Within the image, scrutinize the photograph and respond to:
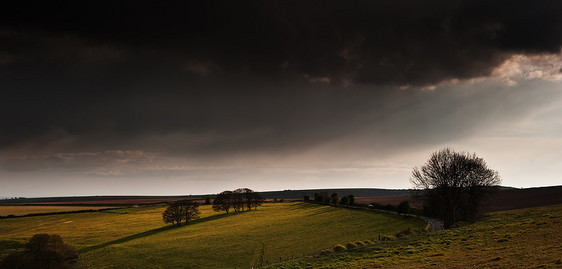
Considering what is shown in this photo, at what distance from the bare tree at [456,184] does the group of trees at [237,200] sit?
86.9m

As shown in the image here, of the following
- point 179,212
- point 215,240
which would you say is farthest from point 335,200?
point 215,240

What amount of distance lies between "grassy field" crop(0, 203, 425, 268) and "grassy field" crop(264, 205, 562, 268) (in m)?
18.8

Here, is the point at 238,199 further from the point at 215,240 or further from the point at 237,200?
the point at 215,240

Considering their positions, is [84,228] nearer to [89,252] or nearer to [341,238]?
[89,252]

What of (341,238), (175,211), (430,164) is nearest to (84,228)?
(175,211)

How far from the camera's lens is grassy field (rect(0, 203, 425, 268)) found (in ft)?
A: 188

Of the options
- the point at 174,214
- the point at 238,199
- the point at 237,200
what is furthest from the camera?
the point at 238,199

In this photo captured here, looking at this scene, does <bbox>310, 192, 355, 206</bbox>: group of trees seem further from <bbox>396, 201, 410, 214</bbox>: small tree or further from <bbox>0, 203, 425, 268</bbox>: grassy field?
<bbox>396, 201, 410, 214</bbox>: small tree

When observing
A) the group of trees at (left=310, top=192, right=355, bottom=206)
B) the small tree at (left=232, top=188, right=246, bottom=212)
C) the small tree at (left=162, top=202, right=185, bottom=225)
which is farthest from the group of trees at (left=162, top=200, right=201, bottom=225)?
the group of trees at (left=310, top=192, right=355, bottom=206)

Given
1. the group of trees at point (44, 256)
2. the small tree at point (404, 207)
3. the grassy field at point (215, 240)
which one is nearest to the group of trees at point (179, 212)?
the grassy field at point (215, 240)

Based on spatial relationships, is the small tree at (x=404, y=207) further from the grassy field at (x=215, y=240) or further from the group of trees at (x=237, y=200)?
the group of trees at (x=237, y=200)

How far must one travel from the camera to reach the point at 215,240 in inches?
2867

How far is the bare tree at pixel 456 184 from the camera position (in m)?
59.0

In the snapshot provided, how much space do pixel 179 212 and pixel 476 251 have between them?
319ft
